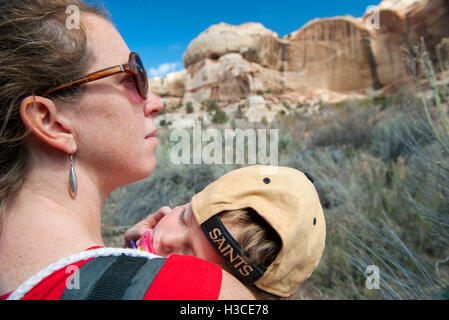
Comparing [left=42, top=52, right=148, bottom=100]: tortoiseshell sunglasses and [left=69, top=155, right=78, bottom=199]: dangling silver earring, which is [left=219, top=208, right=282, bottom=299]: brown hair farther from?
[left=42, top=52, right=148, bottom=100]: tortoiseshell sunglasses

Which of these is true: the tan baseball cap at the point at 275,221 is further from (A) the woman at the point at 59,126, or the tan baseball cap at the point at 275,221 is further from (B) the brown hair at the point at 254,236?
(A) the woman at the point at 59,126

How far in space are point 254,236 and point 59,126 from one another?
0.78m

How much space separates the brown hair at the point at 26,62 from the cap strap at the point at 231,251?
0.67m

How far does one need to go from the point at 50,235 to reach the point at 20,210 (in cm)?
16

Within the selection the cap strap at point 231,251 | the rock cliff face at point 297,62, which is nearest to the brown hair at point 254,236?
the cap strap at point 231,251

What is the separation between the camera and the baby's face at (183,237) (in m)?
1.04

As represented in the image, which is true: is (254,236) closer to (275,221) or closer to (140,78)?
(275,221)

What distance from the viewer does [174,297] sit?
0.55 meters

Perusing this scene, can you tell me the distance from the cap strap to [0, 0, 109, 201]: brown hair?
67cm

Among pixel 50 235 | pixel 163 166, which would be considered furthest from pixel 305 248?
pixel 163 166

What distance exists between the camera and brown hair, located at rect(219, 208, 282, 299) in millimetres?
946

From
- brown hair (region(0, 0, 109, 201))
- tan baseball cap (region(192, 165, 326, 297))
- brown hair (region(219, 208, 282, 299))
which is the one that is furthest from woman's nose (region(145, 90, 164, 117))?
brown hair (region(219, 208, 282, 299))

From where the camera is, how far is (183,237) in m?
1.12

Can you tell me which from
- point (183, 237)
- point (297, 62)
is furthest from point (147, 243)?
point (297, 62)
